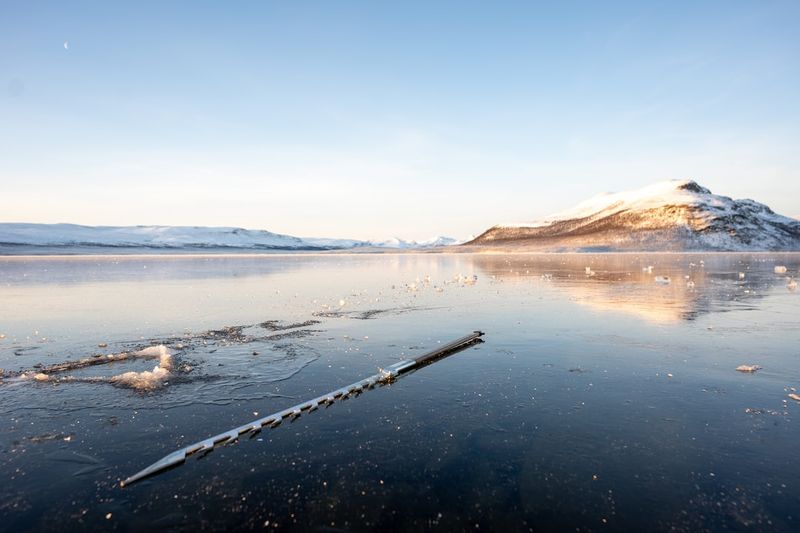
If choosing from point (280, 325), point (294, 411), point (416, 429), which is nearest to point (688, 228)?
point (280, 325)

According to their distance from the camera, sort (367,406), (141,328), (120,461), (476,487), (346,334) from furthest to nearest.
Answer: (141,328) → (346,334) → (367,406) → (120,461) → (476,487)

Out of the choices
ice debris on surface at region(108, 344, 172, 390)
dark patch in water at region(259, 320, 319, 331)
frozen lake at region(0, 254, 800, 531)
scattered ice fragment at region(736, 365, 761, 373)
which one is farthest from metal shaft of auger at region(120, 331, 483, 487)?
scattered ice fragment at region(736, 365, 761, 373)

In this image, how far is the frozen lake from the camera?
13.2 ft

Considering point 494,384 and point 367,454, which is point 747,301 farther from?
point 367,454

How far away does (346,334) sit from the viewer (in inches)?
462

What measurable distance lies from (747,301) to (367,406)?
56.9 feet

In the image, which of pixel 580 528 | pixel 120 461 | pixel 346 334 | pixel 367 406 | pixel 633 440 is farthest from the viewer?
pixel 346 334

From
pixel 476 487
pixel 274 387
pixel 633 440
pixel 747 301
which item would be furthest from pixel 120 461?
pixel 747 301

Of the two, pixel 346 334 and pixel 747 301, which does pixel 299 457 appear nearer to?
pixel 346 334

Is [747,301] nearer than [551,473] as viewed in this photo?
No

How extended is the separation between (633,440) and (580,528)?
2007 millimetres

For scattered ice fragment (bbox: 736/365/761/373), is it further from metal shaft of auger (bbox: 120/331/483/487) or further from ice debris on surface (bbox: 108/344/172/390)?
ice debris on surface (bbox: 108/344/172/390)

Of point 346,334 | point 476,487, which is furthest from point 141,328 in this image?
point 476,487

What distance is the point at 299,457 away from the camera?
196 inches
